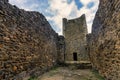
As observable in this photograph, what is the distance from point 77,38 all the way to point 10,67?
38.4ft

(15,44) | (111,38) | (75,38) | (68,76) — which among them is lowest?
(68,76)

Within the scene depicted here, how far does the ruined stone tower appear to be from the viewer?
1363cm

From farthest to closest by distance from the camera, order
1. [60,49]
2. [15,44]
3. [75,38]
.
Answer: [75,38]
[60,49]
[15,44]

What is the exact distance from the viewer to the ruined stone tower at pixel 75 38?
13633 mm

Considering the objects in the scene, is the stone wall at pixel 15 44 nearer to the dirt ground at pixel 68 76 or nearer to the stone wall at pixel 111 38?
the dirt ground at pixel 68 76

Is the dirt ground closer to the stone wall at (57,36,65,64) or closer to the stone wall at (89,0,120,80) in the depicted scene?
the stone wall at (89,0,120,80)

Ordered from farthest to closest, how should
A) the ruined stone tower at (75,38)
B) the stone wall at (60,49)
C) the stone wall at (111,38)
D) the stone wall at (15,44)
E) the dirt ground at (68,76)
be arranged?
the ruined stone tower at (75,38) → the stone wall at (60,49) → the dirt ground at (68,76) → the stone wall at (15,44) → the stone wall at (111,38)

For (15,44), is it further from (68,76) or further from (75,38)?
(75,38)

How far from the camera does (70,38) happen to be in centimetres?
1462

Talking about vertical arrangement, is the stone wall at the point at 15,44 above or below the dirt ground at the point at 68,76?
above

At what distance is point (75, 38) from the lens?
47.1ft

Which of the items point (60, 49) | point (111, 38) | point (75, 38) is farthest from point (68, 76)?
point (75, 38)

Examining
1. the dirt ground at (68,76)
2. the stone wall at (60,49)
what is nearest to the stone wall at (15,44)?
the dirt ground at (68,76)

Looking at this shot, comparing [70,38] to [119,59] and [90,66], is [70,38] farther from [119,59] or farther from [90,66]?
[119,59]
